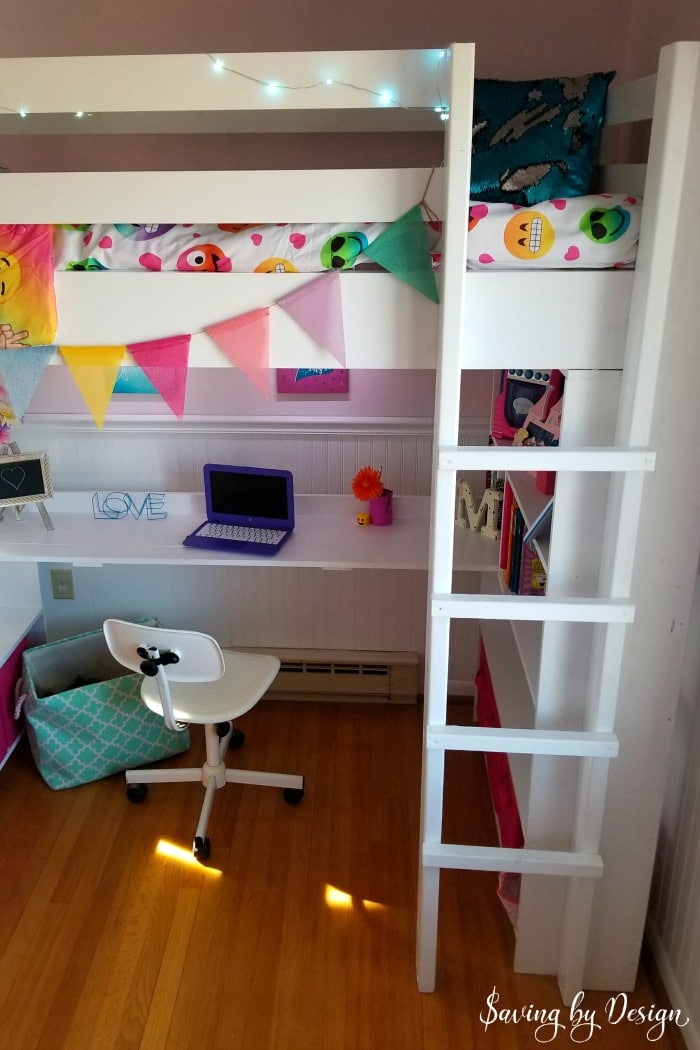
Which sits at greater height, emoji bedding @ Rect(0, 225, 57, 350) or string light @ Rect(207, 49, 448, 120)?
string light @ Rect(207, 49, 448, 120)

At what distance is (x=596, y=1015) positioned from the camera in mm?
1869

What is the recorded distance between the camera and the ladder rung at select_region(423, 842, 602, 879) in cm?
174

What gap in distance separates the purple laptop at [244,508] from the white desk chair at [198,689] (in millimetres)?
368

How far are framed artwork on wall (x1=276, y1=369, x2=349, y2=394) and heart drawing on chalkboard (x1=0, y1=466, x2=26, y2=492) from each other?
86 centimetres

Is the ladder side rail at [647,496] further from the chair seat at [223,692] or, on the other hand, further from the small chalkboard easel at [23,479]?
the small chalkboard easel at [23,479]

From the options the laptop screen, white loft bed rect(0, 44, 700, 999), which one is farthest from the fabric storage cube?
white loft bed rect(0, 44, 700, 999)

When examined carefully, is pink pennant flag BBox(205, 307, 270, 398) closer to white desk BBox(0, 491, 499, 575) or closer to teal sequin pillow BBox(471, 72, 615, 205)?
teal sequin pillow BBox(471, 72, 615, 205)

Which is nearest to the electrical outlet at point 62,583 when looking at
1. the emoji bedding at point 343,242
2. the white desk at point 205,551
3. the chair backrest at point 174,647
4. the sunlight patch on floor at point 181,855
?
the white desk at point 205,551

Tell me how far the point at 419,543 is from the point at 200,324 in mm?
1107

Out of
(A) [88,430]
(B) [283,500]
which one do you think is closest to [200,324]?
(B) [283,500]

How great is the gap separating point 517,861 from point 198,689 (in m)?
1.04

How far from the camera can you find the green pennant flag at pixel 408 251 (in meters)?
1.50

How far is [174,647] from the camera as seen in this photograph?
210 cm

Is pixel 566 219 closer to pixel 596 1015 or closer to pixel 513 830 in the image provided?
pixel 513 830
